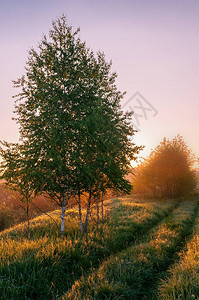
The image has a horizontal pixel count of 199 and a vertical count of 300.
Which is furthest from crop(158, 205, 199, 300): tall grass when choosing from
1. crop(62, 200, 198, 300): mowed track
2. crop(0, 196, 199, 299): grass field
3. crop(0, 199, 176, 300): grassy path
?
crop(0, 199, 176, 300): grassy path

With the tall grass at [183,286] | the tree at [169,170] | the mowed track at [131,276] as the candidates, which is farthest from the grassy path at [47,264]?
the tree at [169,170]

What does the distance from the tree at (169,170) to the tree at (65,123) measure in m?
24.0

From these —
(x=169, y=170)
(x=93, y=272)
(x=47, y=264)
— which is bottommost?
(x=93, y=272)

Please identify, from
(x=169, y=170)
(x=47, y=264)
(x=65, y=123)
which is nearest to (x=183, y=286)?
(x=47, y=264)

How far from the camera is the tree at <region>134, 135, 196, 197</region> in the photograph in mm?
32969

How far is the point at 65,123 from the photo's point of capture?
9.62m

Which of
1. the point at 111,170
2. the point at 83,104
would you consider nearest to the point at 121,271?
the point at 111,170

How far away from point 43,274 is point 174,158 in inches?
1228

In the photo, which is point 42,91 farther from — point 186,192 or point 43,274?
point 186,192

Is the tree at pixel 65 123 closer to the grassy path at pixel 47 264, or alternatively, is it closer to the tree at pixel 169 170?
the grassy path at pixel 47 264

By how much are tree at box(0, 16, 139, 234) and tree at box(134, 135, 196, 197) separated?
78.9 feet

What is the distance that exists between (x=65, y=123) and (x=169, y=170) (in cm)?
2795

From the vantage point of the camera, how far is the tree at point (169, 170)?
108ft

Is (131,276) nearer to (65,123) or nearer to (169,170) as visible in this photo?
(65,123)
